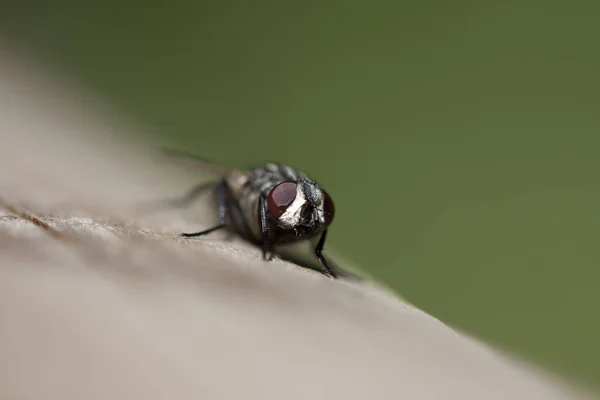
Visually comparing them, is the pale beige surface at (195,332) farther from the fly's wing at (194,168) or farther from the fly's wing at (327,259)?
the fly's wing at (194,168)

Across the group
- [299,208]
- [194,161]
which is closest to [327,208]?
[299,208]

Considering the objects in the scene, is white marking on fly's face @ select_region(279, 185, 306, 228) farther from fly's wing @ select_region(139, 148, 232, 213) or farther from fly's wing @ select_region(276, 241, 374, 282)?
fly's wing @ select_region(139, 148, 232, 213)

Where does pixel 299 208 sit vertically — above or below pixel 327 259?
above

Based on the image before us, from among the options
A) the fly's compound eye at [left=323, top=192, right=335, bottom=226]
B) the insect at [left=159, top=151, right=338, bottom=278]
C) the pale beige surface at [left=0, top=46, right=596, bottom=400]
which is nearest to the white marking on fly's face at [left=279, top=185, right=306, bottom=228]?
the insect at [left=159, top=151, right=338, bottom=278]

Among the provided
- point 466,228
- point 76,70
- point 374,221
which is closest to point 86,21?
point 76,70

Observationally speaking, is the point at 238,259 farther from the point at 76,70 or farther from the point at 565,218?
the point at 76,70

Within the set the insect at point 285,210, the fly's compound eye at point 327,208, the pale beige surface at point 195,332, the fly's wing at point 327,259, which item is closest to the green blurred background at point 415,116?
the fly's wing at point 327,259

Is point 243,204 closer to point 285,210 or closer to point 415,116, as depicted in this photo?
point 285,210

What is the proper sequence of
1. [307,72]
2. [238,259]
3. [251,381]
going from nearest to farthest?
→ [251,381] < [238,259] < [307,72]
